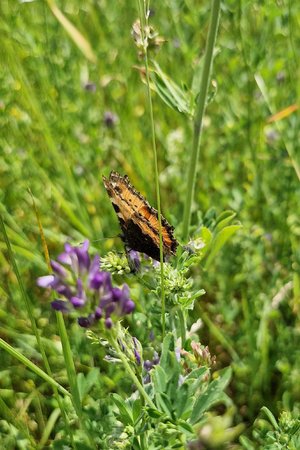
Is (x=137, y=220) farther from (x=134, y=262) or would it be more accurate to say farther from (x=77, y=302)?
(x=77, y=302)

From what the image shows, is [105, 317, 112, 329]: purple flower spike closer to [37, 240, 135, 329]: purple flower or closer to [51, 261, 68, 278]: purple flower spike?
Answer: [37, 240, 135, 329]: purple flower

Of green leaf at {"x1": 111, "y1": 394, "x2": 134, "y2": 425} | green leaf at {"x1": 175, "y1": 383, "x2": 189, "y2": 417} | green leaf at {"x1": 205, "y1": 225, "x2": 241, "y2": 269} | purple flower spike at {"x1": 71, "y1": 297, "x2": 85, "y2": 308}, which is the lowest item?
green leaf at {"x1": 111, "y1": 394, "x2": 134, "y2": 425}

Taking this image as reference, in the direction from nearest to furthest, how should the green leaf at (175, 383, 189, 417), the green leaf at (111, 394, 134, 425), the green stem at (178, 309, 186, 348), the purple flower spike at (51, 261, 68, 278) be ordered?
the purple flower spike at (51, 261, 68, 278) < the green leaf at (175, 383, 189, 417) < the green leaf at (111, 394, 134, 425) < the green stem at (178, 309, 186, 348)

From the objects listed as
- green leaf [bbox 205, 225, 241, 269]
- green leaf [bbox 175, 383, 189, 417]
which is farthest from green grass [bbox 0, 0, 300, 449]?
green leaf [bbox 175, 383, 189, 417]

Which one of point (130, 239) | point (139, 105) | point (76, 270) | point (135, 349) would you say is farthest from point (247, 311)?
point (139, 105)

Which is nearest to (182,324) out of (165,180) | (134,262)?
(134,262)

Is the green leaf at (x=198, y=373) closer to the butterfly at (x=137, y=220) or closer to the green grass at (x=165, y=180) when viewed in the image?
the butterfly at (x=137, y=220)
